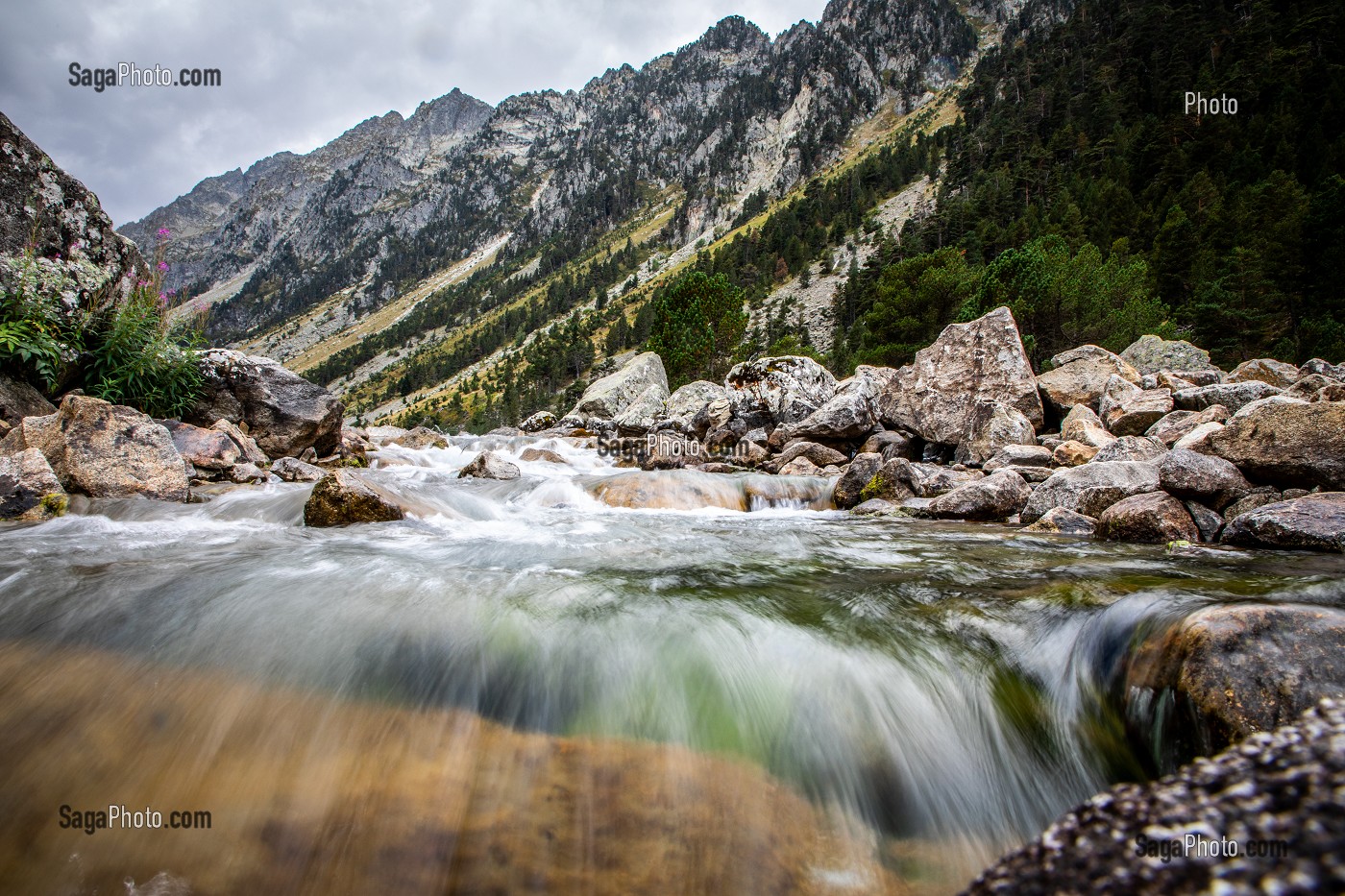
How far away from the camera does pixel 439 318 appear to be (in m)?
129

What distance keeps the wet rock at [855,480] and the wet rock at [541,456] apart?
10.4 m

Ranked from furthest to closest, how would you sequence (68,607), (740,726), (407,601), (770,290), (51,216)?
(770,290)
(51,216)
(407,601)
(68,607)
(740,726)

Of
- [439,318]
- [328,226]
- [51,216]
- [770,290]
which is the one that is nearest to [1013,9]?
[770,290]

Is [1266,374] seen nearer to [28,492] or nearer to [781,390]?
[781,390]

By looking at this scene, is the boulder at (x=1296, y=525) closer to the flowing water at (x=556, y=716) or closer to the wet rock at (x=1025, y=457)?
the flowing water at (x=556, y=716)

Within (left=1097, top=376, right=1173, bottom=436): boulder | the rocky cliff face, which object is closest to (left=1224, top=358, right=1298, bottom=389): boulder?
(left=1097, top=376, right=1173, bottom=436): boulder

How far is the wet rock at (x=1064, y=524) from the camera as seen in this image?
5605 millimetres

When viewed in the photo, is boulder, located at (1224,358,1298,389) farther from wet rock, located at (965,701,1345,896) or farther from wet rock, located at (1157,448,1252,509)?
→ wet rock, located at (965,701,1345,896)

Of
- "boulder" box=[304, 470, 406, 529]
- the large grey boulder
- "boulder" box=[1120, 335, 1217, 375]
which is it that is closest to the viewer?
"boulder" box=[304, 470, 406, 529]

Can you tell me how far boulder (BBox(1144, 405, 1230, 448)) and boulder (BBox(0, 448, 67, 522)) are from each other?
1361 centimetres

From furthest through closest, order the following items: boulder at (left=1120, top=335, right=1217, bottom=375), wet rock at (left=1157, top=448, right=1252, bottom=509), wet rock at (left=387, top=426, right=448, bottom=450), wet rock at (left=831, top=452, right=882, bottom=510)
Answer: wet rock at (left=387, top=426, right=448, bottom=450), boulder at (left=1120, top=335, right=1217, bottom=375), wet rock at (left=831, top=452, right=882, bottom=510), wet rock at (left=1157, top=448, right=1252, bottom=509)

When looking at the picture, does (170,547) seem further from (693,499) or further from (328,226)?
(328,226)

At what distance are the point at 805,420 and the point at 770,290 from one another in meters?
58.9

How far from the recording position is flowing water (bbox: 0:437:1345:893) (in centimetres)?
188
